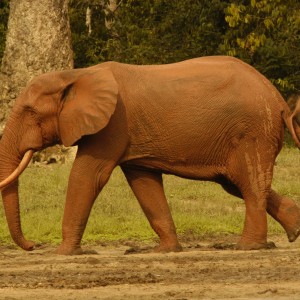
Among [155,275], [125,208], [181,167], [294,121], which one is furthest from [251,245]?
[125,208]

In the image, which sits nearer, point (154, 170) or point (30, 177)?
point (154, 170)

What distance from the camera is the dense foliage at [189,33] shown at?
24609 mm

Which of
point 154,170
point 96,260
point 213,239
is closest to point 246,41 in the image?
point 213,239

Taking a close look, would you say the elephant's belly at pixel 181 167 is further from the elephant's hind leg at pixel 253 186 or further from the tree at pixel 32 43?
the tree at pixel 32 43

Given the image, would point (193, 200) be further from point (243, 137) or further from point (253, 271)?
point (253, 271)

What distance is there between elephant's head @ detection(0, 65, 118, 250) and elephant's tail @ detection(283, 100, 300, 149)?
150 centimetres

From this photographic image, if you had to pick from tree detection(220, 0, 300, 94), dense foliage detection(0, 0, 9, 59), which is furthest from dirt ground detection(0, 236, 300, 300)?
dense foliage detection(0, 0, 9, 59)

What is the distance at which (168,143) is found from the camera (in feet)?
43.7

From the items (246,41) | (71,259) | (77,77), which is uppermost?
(77,77)

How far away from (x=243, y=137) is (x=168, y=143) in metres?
0.63

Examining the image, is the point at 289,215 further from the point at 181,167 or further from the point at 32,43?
the point at 32,43

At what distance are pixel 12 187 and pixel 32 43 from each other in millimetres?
8725

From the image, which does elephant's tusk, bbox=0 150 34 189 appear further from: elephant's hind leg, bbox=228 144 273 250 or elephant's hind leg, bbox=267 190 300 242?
elephant's hind leg, bbox=267 190 300 242

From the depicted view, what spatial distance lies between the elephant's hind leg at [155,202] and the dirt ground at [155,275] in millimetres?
A: 211
